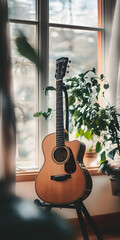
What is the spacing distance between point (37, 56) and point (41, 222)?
0.14m

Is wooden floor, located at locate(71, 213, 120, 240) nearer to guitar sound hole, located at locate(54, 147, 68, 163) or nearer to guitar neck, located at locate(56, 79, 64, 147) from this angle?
guitar sound hole, located at locate(54, 147, 68, 163)

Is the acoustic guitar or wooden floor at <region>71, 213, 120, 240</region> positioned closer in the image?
the acoustic guitar

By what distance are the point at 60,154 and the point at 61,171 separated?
0.11 meters

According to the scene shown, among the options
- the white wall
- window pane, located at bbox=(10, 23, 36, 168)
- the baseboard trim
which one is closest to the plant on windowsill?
the white wall

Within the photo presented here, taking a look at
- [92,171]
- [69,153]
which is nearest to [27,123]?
[69,153]

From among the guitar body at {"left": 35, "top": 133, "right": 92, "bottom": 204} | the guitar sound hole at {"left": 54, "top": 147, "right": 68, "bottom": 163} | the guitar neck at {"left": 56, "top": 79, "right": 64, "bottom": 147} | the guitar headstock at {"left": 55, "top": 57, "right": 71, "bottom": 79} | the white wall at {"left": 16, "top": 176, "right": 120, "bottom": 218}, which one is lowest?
the white wall at {"left": 16, "top": 176, "right": 120, "bottom": 218}

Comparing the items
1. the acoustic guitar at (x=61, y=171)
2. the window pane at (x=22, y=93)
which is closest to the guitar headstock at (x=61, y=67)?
the acoustic guitar at (x=61, y=171)

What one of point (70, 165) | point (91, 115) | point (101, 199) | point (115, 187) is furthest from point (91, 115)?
point (101, 199)

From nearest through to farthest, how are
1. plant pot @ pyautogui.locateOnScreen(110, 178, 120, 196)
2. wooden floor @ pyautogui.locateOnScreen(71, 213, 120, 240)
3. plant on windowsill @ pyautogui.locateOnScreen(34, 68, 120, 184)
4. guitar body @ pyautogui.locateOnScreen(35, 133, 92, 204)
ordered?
guitar body @ pyautogui.locateOnScreen(35, 133, 92, 204), plant on windowsill @ pyautogui.locateOnScreen(34, 68, 120, 184), plant pot @ pyautogui.locateOnScreen(110, 178, 120, 196), wooden floor @ pyautogui.locateOnScreen(71, 213, 120, 240)

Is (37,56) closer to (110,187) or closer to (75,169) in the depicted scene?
(75,169)

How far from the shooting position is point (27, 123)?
0.23 m

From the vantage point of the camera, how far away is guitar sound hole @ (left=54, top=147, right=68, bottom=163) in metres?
1.82

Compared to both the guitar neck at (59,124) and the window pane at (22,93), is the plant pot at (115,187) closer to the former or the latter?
the guitar neck at (59,124)

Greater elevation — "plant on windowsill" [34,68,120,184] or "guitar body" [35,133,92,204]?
"plant on windowsill" [34,68,120,184]
